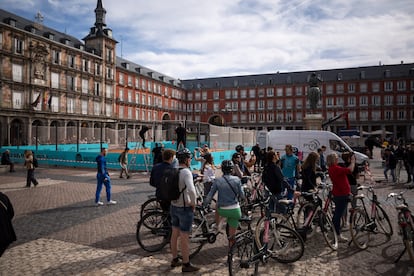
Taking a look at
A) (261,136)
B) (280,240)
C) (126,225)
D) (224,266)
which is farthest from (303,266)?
(261,136)

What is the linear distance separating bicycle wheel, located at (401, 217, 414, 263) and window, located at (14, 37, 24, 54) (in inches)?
1639

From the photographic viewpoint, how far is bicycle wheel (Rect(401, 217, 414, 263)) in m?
4.57

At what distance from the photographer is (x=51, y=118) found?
37312 mm

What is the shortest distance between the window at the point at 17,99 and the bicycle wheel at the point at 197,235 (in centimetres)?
3770

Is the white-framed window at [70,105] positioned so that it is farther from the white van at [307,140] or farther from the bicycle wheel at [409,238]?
the bicycle wheel at [409,238]

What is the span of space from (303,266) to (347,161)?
2.72m

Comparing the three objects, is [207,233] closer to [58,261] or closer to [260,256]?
[260,256]

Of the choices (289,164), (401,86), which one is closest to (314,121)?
(289,164)

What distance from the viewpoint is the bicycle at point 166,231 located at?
4976mm

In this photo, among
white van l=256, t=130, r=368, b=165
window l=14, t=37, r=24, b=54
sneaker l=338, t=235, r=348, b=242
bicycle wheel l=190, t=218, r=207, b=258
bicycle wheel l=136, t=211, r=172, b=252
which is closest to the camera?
bicycle wheel l=190, t=218, r=207, b=258

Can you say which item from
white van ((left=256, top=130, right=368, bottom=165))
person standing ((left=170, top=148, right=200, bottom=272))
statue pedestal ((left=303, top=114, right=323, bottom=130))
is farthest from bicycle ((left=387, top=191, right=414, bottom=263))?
statue pedestal ((left=303, top=114, right=323, bottom=130))

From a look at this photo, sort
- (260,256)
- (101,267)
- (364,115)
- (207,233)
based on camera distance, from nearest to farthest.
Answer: (260,256) < (101,267) < (207,233) < (364,115)

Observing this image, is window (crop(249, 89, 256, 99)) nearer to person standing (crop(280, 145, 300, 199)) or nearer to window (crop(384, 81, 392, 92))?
window (crop(384, 81, 392, 92))

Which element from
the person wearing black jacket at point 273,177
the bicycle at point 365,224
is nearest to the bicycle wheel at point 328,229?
the bicycle at point 365,224
